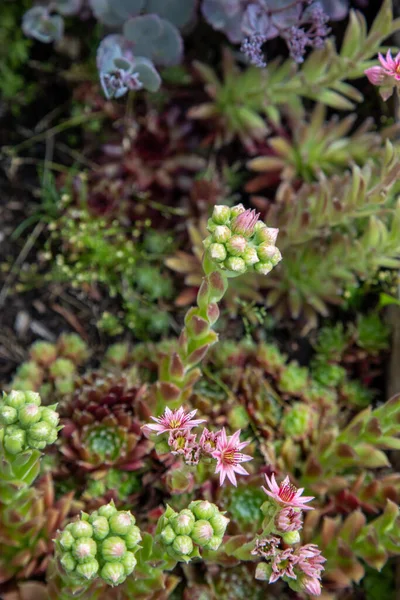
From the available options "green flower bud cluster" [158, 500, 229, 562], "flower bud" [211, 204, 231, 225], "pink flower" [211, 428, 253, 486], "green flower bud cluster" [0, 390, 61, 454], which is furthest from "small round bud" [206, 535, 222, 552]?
"flower bud" [211, 204, 231, 225]

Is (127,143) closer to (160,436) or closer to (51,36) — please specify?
(51,36)

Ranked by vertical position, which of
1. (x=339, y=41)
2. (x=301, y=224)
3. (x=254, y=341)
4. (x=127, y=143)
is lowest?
(x=254, y=341)

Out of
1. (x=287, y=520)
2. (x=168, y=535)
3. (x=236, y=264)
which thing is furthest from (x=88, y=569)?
(x=236, y=264)

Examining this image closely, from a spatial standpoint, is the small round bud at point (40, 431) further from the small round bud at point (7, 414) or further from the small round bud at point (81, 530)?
the small round bud at point (81, 530)

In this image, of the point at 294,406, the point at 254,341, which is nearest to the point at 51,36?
the point at 254,341

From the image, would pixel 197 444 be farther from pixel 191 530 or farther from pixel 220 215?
pixel 220 215

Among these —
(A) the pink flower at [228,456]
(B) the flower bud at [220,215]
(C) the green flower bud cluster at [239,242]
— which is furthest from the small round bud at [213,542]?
(B) the flower bud at [220,215]
